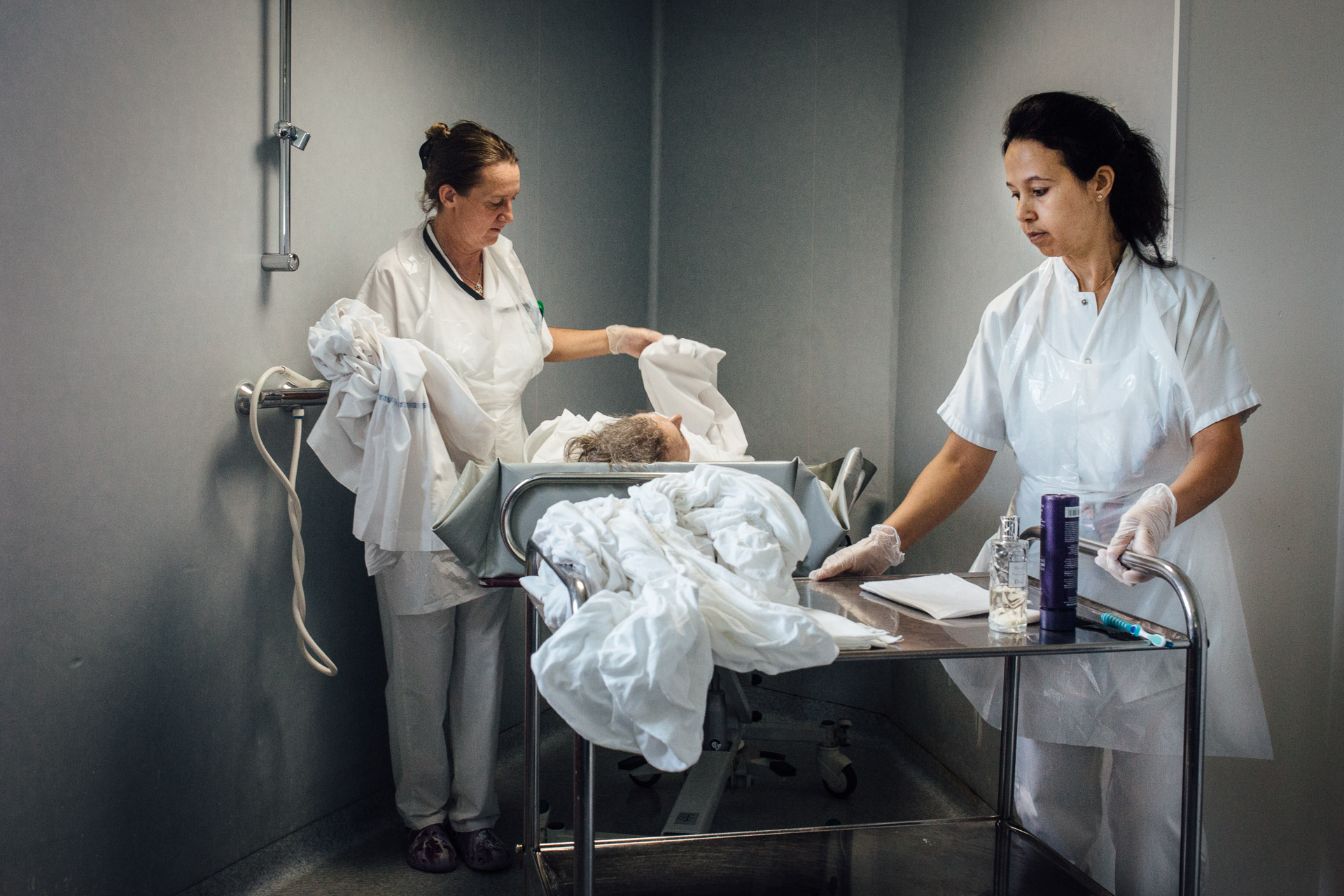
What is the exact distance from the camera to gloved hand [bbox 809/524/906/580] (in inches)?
67.6

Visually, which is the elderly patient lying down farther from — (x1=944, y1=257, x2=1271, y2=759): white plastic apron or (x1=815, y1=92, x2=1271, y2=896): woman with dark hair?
(x1=944, y1=257, x2=1271, y2=759): white plastic apron

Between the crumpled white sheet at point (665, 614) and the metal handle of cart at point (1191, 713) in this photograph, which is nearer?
the crumpled white sheet at point (665, 614)

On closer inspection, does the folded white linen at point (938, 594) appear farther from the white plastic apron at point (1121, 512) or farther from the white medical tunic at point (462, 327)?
the white medical tunic at point (462, 327)

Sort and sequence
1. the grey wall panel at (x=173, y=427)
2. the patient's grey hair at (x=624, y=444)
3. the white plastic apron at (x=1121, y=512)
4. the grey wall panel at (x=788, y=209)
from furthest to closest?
the grey wall panel at (x=788, y=209)
the patient's grey hair at (x=624, y=444)
the grey wall panel at (x=173, y=427)
the white plastic apron at (x=1121, y=512)

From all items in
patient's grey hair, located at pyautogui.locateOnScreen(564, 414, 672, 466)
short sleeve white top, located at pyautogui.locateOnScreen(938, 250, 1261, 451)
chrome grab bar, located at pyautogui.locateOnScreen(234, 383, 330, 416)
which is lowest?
patient's grey hair, located at pyautogui.locateOnScreen(564, 414, 672, 466)

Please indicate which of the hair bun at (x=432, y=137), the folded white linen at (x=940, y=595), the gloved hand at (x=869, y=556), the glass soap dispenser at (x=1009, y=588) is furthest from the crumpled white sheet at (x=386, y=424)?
the glass soap dispenser at (x=1009, y=588)

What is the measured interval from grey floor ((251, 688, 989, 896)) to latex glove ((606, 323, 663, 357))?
124 cm

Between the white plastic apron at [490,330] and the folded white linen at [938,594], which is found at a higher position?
the white plastic apron at [490,330]

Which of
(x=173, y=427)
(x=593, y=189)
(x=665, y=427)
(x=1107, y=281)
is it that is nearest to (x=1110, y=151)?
(x=1107, y=281)

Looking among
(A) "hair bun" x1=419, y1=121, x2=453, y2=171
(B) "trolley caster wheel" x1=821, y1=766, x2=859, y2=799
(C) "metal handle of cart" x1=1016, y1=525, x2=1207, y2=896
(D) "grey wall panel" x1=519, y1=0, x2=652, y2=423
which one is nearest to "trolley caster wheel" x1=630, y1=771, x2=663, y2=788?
(B) "trolley caster wheel" x1=821, y1=766, x2=859, y2=799

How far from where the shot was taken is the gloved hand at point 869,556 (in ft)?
5.63

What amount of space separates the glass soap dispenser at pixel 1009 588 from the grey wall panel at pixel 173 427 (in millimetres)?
1562

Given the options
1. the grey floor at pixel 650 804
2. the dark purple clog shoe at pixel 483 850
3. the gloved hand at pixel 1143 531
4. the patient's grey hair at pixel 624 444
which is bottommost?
the grey floor at pixel 650 804

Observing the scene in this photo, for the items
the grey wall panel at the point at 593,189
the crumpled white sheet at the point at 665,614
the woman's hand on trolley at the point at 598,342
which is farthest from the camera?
the grey wall panel at the point at 593,189
